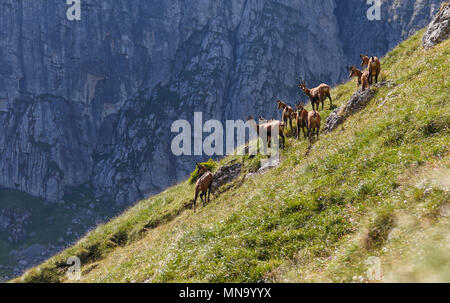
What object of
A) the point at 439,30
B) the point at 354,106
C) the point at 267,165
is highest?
the point at 439,30

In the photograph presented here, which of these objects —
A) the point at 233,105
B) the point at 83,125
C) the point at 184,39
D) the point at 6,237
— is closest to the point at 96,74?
the point at 83,125

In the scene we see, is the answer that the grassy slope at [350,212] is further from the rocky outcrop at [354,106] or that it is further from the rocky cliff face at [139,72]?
the rocky cliff face at [139,72]

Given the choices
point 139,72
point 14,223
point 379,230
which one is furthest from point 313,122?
point 139,72

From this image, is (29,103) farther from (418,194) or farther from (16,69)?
(418,194)

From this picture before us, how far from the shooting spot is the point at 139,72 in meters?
175

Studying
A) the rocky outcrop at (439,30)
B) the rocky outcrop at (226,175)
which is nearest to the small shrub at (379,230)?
the rocky outcrop at (226,175)

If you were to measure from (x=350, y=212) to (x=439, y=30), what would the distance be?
18376mm

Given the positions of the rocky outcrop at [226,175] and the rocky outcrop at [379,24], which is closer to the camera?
the rocky outcrop at [226,175]

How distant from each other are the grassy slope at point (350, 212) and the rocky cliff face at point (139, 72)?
14073 cm

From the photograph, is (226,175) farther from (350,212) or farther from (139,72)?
(139,72)

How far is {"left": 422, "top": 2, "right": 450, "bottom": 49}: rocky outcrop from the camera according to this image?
20.9m

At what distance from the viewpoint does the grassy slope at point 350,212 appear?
327 inches

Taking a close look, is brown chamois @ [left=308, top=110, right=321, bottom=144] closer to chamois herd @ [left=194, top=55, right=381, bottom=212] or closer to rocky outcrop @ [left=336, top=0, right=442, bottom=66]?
chamois herd @ [left=194, top=55, right=381, bottom=212]

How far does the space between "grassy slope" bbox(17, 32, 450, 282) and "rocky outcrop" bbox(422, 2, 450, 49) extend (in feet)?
8.69
